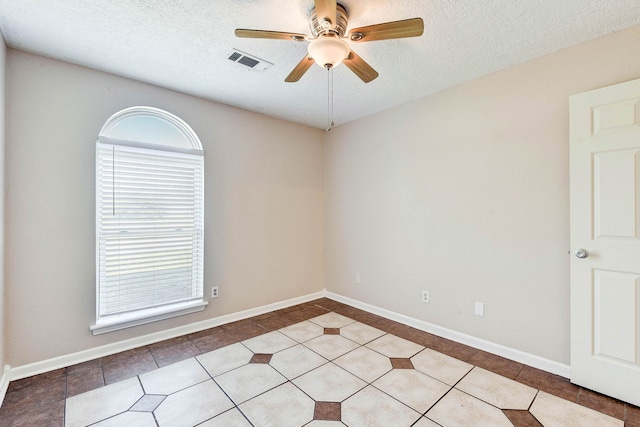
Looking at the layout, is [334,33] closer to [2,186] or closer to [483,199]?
[483,199]

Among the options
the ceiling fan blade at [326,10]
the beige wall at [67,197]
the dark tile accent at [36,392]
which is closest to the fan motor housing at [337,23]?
the ceiling fan blade at [326,10]

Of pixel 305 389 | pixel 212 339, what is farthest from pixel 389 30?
pixel 212 339

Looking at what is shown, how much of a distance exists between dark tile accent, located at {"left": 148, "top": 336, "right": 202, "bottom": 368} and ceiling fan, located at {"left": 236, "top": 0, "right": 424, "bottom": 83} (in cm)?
253

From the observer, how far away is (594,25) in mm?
1916

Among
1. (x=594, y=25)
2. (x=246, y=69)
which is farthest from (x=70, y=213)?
(x=594, y=25)

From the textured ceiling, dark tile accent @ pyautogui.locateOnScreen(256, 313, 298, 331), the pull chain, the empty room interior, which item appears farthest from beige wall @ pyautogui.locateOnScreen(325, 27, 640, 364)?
dark tile accent @ pyautogui.locateOnScreen(256, 313, 298, 331)

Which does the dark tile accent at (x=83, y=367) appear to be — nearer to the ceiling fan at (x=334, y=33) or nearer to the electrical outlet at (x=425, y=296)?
the ceiling fan at (x=334, y=33)

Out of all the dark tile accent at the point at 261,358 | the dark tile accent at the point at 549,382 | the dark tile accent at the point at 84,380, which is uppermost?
the dark tile accent at the point at 549,382

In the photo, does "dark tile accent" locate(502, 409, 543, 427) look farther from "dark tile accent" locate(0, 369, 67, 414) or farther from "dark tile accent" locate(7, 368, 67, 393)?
"dark tile accent" locate(7, 368, 67, 393)

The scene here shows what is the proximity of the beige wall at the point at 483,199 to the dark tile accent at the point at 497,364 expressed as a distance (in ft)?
0.47

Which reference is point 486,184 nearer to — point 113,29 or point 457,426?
point 457,426

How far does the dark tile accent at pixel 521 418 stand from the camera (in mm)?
1707

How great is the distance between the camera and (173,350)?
8.67 ft

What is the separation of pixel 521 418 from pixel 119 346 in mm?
3142
